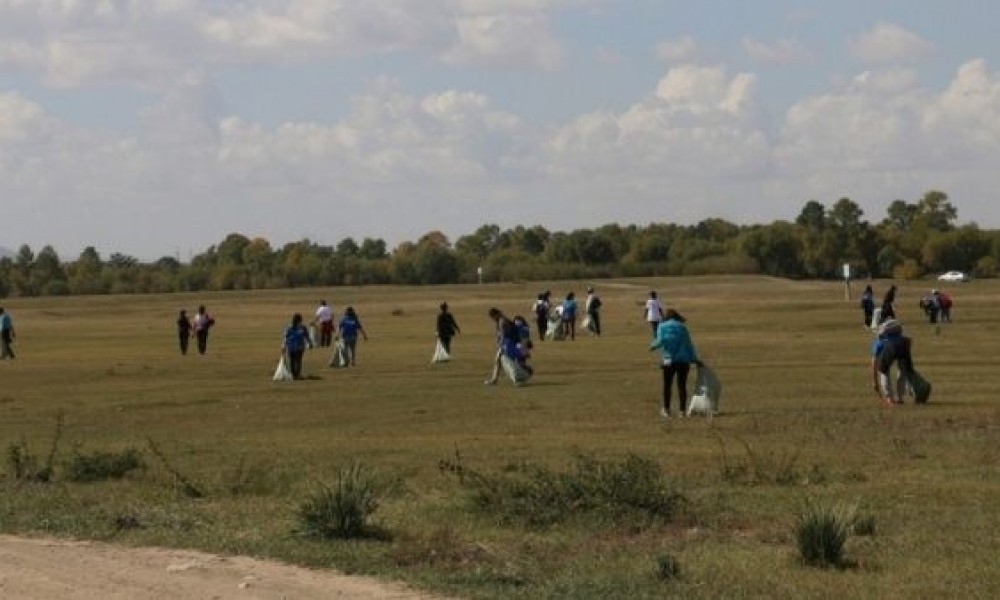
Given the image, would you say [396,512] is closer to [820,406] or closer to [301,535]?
[301,535]

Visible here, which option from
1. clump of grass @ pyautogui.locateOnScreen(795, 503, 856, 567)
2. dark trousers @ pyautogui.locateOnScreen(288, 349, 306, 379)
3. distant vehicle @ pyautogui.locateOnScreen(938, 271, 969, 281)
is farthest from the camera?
distant vehicle @ pyautogui.locateOnScreen(938, 271, 969, 281)

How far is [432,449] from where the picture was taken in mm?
20984

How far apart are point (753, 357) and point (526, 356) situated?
9.48 m

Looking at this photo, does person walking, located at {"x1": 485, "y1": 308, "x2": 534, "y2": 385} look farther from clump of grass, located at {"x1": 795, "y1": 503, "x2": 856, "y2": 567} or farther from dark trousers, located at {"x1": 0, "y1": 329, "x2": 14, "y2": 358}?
dark trousers, located at {"x1": 0, "y1": 329, "x2": 14, "y2": 358}

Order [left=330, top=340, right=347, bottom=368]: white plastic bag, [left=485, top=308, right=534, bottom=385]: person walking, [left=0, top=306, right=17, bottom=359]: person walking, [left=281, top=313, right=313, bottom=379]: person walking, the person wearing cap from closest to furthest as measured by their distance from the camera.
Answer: the person wearing cap
[left=485, top=308, right=534, bottom=385]: person walking
[left=281, top=313, right=313, bottom=379]: person walking
[left=330, top=340, right=347, bottom=368]: white plastic bag
[left=0, top=306, right=17, bottom=359]: person walking

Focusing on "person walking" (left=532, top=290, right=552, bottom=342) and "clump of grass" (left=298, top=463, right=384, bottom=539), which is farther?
"person walking" (left=532, top=290, right=552, bottom=342)

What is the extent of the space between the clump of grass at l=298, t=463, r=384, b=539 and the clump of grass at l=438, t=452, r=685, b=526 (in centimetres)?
131

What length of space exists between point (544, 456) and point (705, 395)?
548cm

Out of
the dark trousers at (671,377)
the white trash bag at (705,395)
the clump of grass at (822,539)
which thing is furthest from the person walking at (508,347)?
the clump of grass at (822,539)

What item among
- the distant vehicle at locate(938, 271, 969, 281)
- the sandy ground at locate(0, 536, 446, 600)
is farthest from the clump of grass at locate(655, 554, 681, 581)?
the distant vehicle at locate(938, 271, 969, 281)

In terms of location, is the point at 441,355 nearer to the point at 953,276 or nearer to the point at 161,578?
the point at 161,578

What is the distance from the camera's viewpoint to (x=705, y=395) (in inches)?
961

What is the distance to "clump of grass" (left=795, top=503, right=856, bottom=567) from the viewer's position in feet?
37.1

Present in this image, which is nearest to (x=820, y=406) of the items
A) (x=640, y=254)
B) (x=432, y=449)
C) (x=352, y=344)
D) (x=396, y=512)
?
(x=432, y=449)
